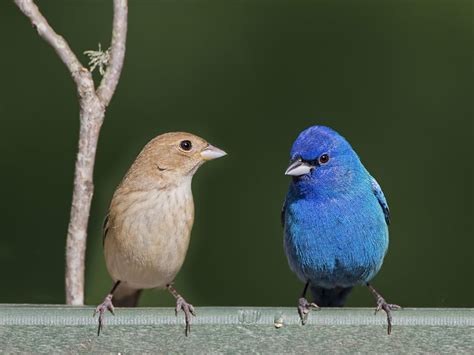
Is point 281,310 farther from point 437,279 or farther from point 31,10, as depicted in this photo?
point 437,279

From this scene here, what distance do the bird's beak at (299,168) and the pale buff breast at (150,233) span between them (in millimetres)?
397

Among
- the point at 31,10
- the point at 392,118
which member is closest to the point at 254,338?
the point at 31,10

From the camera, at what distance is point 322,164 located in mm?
4812

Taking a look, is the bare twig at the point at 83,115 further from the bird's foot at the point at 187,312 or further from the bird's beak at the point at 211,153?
the bird's foot at the point at 187,312

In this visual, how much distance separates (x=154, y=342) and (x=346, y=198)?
117 centimetres

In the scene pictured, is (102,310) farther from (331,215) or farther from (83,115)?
(331,215)

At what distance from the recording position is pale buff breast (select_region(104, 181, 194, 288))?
15.2ft

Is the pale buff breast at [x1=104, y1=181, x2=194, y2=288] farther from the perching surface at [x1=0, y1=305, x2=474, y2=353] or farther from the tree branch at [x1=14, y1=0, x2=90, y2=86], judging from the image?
the perching surface at [x1=0, y1=305, x2=474, y2=353]

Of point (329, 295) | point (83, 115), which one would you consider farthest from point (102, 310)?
point (329, 295)

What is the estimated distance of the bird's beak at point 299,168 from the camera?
469 cm

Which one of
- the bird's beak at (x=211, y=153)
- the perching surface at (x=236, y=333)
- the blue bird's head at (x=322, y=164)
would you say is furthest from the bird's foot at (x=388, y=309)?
the bird's beak at (x=211, y=153)

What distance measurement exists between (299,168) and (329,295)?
721mm

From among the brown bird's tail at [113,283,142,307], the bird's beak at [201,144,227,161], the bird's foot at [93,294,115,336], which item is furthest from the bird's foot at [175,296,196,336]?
the brown bird's tail at [113,283,142,307]

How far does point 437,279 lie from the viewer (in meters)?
6.44
